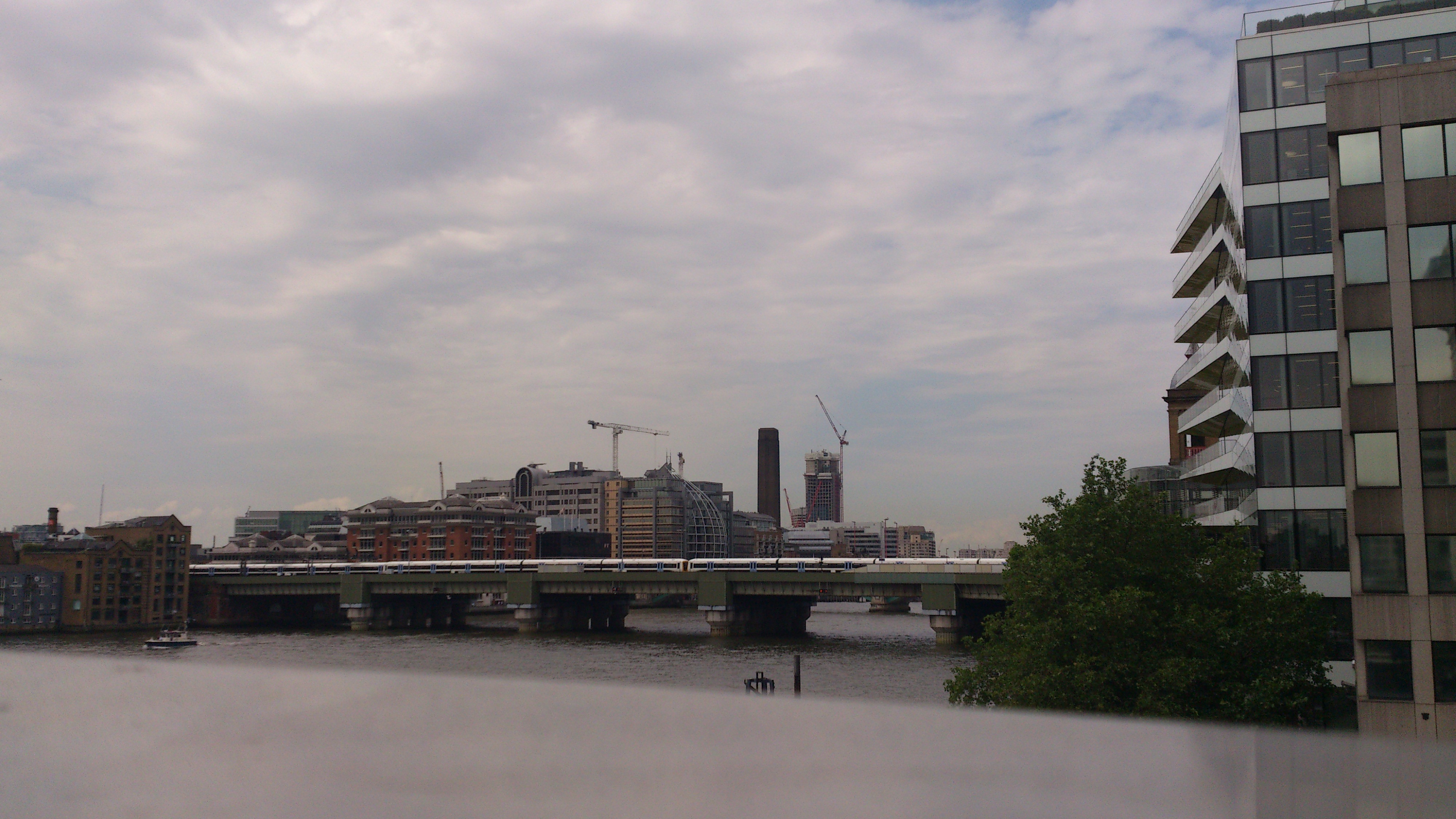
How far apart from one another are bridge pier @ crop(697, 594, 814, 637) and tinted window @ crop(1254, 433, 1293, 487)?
68446mm

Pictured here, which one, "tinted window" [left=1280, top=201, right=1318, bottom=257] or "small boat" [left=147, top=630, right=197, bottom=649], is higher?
"tinted window" [left=1280, top=201, right=1318, bottom=257]

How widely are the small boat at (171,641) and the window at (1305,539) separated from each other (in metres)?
88.6

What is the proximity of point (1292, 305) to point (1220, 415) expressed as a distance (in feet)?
28.3

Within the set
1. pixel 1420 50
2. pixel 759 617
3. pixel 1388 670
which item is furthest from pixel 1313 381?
pixel 759 617

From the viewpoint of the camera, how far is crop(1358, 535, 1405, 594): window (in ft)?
94.6

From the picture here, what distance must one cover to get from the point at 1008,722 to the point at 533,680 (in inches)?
67.4

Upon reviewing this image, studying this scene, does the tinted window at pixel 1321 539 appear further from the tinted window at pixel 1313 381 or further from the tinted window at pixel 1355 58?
the tinted window at pixel 1355 58

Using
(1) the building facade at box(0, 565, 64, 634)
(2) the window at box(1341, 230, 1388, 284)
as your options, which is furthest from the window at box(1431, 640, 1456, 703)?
(1) the building facade at box(0, 565, 64, 634)

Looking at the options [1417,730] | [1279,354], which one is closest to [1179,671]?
[1417,730]

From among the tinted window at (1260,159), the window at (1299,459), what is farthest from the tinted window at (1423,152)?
the window at (1299,459)

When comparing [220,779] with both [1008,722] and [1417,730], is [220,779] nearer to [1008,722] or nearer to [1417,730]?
[1008,722]

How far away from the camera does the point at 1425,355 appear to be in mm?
28141

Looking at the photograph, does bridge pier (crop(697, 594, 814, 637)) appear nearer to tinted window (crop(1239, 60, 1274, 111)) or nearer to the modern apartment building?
the modern apartment building

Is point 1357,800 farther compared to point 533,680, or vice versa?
point 533,680
